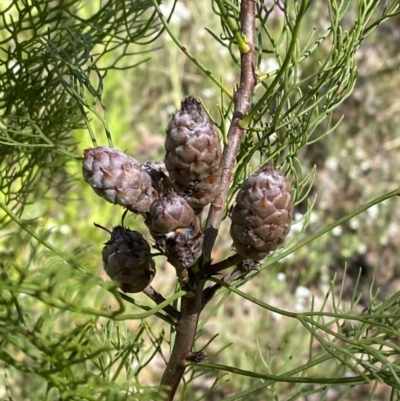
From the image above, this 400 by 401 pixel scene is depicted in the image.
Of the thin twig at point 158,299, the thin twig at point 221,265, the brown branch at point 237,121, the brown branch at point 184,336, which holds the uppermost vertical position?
the brown branch at point 237,121

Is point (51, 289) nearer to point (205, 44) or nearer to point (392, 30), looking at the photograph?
point (205, 44)

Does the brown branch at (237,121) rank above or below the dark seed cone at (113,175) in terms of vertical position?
above

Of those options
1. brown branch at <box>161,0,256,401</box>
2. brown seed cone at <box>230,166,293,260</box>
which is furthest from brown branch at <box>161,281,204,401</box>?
brown seed cone at <box>230,166,293,260</box>

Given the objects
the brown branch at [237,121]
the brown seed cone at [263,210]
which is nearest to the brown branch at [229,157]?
the brown branch at [237,121]

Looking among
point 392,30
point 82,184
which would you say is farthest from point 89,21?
point 392,30

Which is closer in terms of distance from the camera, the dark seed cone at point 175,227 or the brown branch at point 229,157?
the dark seed cone at point 175,227

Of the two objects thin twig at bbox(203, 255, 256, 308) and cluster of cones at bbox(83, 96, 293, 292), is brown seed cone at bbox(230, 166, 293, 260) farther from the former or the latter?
thin twig at bbox(203, 255, 256, 308)

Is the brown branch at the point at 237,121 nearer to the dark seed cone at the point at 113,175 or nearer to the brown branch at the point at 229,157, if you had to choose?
the brown branch at the point at 229,157
